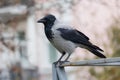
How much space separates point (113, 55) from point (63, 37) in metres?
5.62

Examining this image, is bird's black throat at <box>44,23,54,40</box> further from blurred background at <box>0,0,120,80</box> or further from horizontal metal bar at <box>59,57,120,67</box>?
blurred background at <box>0,0,120,80</box>

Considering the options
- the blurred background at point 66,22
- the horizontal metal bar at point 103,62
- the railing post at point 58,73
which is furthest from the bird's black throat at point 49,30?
the blurred background at point 66,22

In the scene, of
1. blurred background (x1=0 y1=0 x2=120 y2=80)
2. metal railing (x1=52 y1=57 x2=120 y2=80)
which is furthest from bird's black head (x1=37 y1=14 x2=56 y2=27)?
blurred background (x1=0 y1=0 x2=120 y2=80)

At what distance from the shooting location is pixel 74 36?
568cm

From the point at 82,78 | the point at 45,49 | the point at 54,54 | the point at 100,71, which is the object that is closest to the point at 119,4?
the point at 82,78

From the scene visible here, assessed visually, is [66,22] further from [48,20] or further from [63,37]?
[48,20]

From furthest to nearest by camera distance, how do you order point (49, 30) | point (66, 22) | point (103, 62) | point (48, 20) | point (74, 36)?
1. point (66, 22)
2. point (74, 36)
3. point (49, 30)
4. point (48, 20)
5. point (103, 62)

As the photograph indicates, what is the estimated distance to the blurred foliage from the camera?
11273 mm

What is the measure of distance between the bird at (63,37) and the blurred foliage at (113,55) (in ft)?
18.0

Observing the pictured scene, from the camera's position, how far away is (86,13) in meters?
19.8

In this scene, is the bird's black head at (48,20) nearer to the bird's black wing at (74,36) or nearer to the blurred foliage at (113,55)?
the bird's black wing at (74,36)

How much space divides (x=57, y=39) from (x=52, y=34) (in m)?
0.10

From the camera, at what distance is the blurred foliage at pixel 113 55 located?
444 inches

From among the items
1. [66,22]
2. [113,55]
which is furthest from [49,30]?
[66,22]
